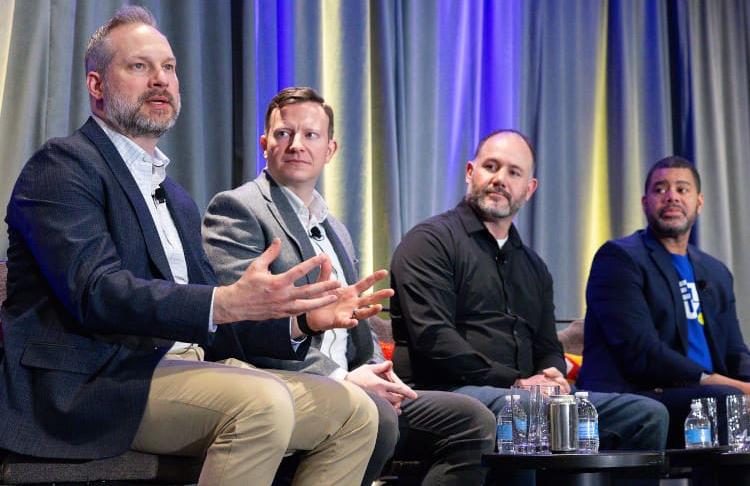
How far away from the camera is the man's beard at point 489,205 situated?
4.02m

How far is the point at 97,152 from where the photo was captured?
250 centimetres

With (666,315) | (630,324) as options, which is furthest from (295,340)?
(666,315)

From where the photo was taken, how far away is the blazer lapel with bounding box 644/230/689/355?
14.2 feet

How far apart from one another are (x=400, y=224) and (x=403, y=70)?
75 cm

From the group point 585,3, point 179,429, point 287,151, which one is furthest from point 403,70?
point 179,429

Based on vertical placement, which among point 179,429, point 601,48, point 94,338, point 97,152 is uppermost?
point 601,48

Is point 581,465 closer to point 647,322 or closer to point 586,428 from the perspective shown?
point 586,428

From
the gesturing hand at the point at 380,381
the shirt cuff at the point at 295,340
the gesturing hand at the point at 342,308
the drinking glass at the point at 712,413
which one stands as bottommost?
the drinking glass at the point at 712,413

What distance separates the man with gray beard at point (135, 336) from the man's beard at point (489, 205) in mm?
1541

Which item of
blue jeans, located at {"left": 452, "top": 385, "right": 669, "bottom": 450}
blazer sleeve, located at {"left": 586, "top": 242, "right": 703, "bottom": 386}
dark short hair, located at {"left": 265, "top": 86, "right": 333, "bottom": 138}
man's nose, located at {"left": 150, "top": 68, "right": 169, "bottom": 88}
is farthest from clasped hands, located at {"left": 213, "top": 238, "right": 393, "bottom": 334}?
blazer sleeve, located at {"left": 586, "top": 242, "right": 703, "bottom": 386}

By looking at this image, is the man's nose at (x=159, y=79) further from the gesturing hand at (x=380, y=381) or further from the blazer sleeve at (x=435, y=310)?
the blazer sleeve at (x=435, y=310)

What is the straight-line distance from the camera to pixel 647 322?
4.23 m

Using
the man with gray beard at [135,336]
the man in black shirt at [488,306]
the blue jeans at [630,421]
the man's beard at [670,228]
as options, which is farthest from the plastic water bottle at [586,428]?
the man's beard at [670,228]

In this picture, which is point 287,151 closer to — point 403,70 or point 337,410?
point 337,410
